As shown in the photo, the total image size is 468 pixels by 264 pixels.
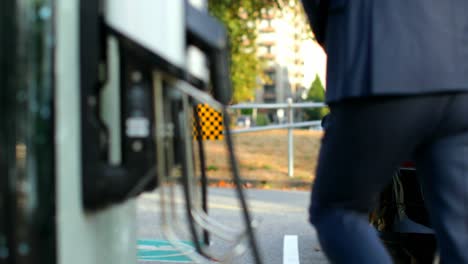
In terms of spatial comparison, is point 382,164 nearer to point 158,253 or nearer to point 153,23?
point 153,23

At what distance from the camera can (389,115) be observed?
142 cm

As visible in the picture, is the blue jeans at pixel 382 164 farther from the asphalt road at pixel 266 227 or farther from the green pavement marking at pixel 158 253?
the green pavement marking at pixel 158 253

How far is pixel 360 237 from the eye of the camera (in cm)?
149

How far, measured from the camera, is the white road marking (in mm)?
4102

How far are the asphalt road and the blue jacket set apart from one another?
24.9 inches

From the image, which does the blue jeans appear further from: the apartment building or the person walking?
the apartment building

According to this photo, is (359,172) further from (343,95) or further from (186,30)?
(186,30)

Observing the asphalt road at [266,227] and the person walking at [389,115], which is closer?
the person walking at [389,115]

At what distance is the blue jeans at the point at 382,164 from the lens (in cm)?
143

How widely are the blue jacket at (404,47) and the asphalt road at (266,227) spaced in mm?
631

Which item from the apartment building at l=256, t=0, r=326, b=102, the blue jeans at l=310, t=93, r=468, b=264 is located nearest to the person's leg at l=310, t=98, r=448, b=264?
the blue jeans at l=310, t=93, r=468, b=264

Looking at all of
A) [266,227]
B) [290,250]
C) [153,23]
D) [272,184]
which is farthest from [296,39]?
[153,23]

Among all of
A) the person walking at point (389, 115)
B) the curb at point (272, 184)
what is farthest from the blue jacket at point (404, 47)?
the curb at point (272, 184)

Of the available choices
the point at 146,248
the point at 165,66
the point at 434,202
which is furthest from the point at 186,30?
the point at 146,248
